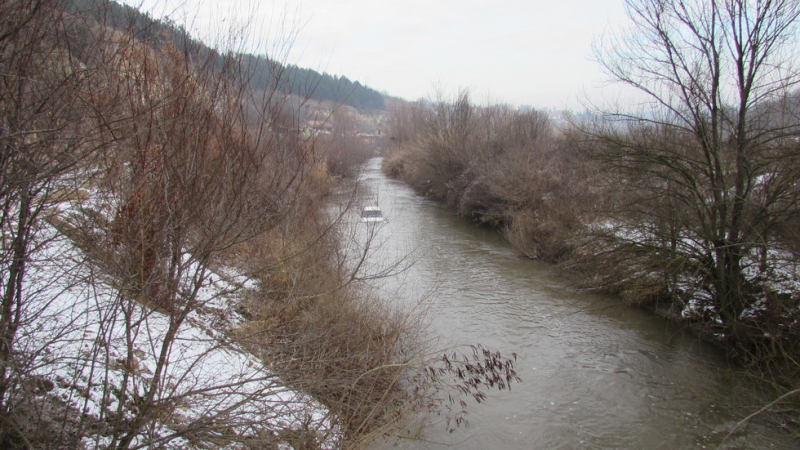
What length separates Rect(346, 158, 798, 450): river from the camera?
6.95 metres

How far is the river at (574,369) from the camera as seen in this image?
695 centimetres

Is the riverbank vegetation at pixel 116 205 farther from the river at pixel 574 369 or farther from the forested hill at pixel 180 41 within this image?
the river at pixel 574 369

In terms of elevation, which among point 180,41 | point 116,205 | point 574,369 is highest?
point 180,41

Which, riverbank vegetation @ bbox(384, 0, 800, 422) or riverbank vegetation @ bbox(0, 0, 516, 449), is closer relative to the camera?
riverbank vegetation @ bbox(0, 0, 516, 449)

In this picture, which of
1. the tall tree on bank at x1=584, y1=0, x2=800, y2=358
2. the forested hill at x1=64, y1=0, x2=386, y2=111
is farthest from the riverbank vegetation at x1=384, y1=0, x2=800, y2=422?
the forested hill at x1=64, y1=0, x2=386, y2=111

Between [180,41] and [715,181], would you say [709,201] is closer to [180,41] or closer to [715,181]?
[715,181]

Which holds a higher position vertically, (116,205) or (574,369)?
(116,205)

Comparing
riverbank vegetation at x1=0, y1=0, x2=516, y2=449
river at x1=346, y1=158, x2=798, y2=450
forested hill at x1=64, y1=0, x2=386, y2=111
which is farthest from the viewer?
river at x1=346, y1=158, x2=798, y2=450

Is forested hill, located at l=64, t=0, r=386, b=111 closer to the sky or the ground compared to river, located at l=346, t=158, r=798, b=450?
closer to the sky

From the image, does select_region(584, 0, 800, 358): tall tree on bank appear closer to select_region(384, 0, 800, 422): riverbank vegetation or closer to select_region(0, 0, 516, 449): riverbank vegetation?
select_region(384, 0, 800, 422): riverbank vegetation

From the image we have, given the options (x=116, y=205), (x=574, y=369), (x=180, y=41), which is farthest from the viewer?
(x=574, y=369)

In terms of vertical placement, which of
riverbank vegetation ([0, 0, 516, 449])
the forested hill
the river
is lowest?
the river

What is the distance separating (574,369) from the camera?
352 inches

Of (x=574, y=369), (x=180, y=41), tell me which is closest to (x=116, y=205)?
(x=180, y=41)
